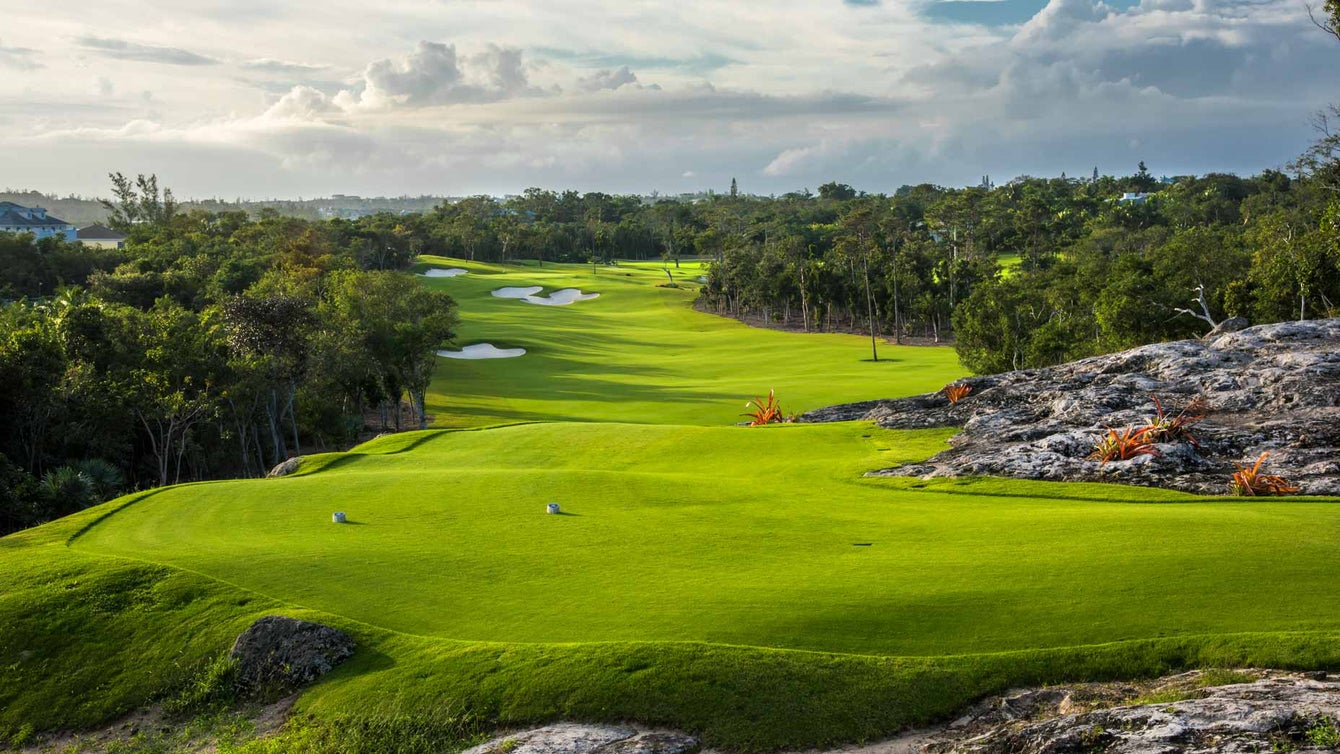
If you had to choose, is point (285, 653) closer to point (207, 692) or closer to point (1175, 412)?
point (207, 692)

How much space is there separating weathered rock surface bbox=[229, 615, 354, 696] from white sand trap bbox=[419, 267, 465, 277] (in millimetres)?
123984

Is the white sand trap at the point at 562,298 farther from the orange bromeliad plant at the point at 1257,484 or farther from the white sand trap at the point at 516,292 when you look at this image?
the orange bromeliad plant at the point at 1257,484

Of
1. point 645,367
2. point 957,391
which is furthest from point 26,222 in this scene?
point 957,391

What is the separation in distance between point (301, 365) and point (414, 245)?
10784 cm

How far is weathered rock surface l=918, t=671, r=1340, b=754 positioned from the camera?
8.68m

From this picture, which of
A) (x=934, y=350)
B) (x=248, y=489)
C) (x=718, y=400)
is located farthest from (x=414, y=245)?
(x=248, y=489)

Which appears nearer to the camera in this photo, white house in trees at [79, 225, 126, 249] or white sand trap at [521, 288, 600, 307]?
white sand trap at [521, 288, 600, 307]

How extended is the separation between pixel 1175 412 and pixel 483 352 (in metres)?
62.8

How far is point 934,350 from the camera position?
80562 millimetres

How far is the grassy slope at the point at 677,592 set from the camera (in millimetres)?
11445

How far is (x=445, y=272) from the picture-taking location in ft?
453

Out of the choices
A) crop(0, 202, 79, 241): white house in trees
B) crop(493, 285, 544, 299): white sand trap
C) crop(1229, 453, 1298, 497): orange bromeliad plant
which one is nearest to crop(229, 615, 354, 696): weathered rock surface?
crop(1229, 453, 1298, 497): orange bromeliad plant

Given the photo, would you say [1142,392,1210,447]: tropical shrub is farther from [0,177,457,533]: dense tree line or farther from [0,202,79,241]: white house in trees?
[0,202,79,241]: white house in trees

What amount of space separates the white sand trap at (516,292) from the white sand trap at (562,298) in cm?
180
